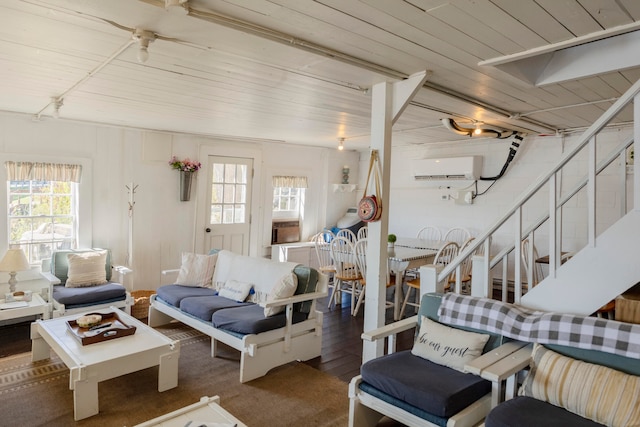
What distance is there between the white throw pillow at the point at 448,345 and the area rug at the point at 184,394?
71cm

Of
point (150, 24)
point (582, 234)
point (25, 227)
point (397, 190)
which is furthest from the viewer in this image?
point (397, 190)

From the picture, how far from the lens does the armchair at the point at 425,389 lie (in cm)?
213

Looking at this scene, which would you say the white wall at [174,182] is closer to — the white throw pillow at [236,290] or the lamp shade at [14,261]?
the lamp shade at [14,261]

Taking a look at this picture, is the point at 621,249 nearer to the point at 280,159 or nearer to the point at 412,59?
the point at 412,59

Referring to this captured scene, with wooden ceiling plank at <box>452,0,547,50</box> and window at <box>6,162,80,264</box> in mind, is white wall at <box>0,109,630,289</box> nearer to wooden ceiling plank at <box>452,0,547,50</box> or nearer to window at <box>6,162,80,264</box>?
window at <box>6,162,80,264</box>

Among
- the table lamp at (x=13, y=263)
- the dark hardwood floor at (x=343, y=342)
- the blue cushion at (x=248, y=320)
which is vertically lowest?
the dark hardwood floor at (x=343, y=342)

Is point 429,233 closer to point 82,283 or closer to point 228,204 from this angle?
point 228,204

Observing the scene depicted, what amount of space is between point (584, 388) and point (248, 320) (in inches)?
87.0

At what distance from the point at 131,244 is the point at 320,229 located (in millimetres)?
3128

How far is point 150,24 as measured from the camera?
2.07 metres

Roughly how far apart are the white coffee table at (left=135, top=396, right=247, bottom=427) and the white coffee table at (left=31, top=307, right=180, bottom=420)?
798 mm

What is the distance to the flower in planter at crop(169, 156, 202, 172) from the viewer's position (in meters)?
5.71

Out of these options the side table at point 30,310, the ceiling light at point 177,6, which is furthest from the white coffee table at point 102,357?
the ceiling light at point 177,6

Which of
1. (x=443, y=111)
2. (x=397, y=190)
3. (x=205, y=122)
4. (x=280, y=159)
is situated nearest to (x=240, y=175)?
(x=280, y=159)
